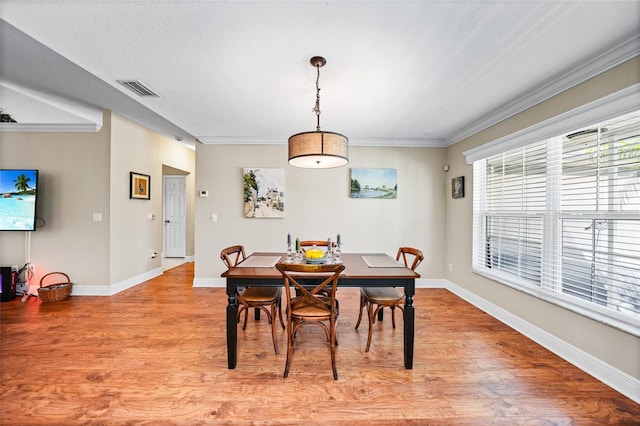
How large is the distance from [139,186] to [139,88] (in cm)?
226

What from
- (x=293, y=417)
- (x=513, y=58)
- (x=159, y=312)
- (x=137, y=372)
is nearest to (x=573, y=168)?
(x=513, y=58)

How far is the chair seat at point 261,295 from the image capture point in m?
2.41

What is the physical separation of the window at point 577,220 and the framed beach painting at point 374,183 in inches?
58.2

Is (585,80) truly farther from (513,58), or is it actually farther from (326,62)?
(326,62)

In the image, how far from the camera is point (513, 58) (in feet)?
6.72

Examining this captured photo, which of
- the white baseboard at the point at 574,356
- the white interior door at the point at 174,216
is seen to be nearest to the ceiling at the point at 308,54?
the white baseboard at the point at 574,356

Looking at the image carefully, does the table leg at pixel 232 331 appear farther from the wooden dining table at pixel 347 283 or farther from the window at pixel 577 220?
the window at pixel 577 220

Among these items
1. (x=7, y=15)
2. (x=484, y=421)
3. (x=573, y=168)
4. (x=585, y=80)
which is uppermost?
(x=7, y=15)

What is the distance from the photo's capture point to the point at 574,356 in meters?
2.20

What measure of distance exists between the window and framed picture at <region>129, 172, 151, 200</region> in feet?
17.4

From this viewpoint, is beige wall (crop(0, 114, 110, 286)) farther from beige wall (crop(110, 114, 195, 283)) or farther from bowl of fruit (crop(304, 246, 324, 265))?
bowl of fruit (crop(304, 246, 324, 265))

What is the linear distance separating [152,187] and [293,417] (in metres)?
4.59

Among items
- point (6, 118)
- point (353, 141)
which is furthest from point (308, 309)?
point (6, 118)

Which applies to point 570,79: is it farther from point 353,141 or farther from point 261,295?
point 261,295
